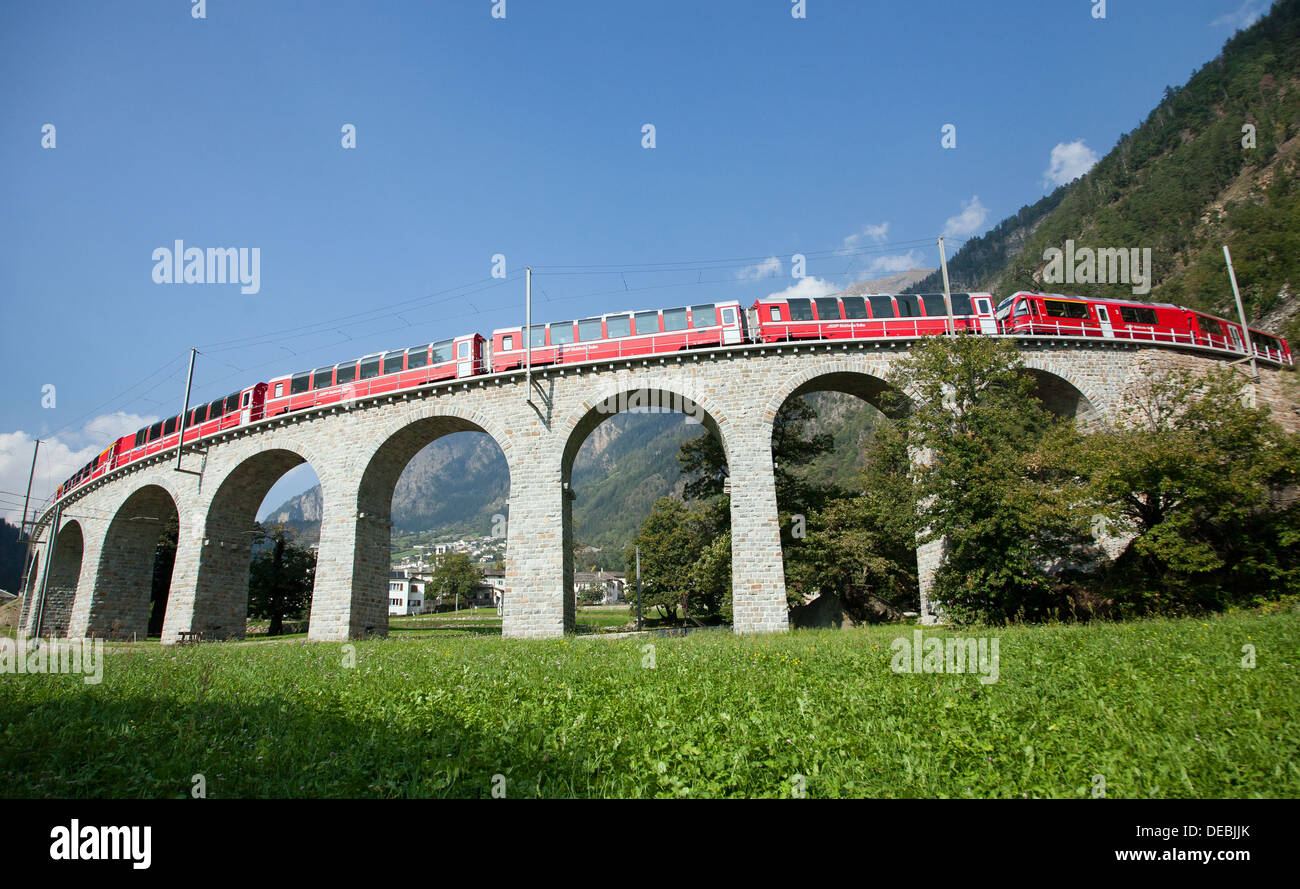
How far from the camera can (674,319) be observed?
22.5 metres

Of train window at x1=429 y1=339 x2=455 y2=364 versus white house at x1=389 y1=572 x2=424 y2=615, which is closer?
train window at x1=429 y1=339 x2=455 y2=364

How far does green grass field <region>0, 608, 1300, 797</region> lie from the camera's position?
424cm

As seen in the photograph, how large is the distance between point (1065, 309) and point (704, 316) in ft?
51.3

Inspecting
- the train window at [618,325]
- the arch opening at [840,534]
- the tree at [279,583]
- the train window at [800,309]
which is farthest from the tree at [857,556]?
the tree at [279,583]

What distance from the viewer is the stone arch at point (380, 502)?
2283 centimetres

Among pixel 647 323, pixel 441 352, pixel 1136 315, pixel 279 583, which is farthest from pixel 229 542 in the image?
pixel 1136 315

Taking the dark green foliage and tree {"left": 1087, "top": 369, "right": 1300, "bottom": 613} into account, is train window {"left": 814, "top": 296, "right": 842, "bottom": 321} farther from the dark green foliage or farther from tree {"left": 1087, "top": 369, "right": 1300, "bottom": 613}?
the dark green foliage

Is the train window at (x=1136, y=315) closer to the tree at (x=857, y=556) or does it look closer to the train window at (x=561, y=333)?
the tree at (x=857, y=556)

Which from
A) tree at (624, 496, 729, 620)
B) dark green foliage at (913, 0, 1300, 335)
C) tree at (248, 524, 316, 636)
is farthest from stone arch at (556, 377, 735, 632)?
dark green foliage at (913, 0, 1300, 335)

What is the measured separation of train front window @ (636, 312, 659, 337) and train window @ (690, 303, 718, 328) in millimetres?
1401

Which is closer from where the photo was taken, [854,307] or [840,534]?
[854,307]

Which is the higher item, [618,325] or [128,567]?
[618,325]

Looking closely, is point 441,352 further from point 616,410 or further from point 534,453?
point 616,410
